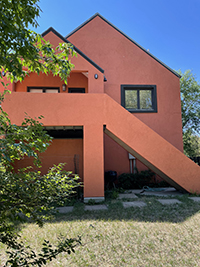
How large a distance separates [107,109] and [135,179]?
419cm

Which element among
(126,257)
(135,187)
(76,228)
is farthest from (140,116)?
(126,257)

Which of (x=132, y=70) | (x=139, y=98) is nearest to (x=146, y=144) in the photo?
(x=139, y=98)

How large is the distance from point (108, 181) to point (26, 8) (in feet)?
27.9

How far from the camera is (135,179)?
389 inches

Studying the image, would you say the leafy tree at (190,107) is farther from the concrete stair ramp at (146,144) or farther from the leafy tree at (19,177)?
the leafy tree at (19,177)

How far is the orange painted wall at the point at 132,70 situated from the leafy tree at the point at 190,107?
962 cm

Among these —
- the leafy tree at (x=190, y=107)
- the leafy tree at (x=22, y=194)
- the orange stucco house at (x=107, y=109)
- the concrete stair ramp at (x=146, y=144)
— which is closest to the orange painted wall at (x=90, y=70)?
the orange stucco house at (x=107, y=109)

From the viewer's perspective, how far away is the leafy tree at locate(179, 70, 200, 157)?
19.6 metres

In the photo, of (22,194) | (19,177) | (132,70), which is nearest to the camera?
(22,194)

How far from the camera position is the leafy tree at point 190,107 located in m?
19.6

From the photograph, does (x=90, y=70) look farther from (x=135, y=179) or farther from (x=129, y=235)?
(x=129, y=235)

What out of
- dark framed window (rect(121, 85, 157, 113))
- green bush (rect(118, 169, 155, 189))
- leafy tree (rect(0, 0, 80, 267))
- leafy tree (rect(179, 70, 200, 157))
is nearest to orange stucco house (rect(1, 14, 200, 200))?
dark framed window (rect(121, 85, 157, 113))

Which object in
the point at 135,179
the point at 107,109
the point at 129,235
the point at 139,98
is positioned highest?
the point at 139,98

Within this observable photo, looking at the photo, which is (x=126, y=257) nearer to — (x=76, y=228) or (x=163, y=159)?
(x=76, y=228)
